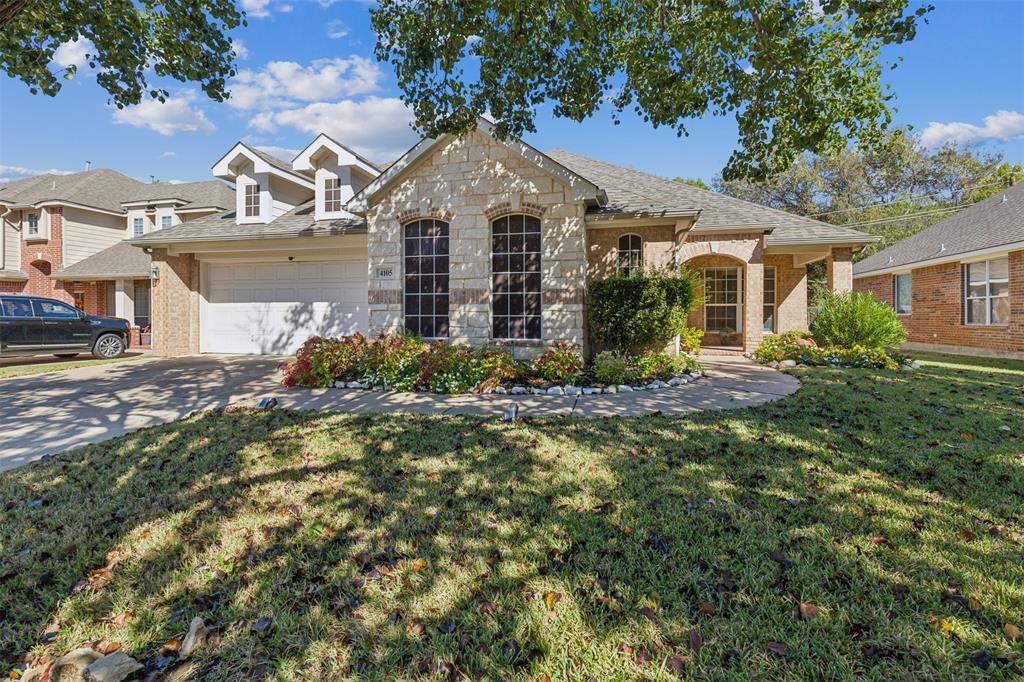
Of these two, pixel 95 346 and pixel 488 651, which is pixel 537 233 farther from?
pixel 95 346

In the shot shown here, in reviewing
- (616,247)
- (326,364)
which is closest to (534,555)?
(326,364)

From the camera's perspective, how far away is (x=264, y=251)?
13.0m

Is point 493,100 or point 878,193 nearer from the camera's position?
point 493,100

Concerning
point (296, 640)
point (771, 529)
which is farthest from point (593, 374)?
point (296, 640)

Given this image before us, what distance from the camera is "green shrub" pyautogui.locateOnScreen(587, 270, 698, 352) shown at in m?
9.36

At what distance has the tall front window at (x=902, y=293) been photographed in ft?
60.7

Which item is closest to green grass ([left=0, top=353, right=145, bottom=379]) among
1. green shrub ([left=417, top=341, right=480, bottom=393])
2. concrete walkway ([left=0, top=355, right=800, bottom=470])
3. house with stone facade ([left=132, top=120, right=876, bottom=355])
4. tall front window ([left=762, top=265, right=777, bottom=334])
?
concrete walkway ([left=0, top=355, right=800, bottom=470])

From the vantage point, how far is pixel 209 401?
7.07 metres

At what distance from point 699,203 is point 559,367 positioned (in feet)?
24.9

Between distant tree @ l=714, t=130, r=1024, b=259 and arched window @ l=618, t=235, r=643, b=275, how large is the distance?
75.9 feet

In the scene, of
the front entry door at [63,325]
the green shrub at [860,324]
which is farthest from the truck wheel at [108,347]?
the green shrub at [860,324]

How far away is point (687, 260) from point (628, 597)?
11.7 meters

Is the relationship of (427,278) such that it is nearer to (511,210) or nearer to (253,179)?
(511,210)

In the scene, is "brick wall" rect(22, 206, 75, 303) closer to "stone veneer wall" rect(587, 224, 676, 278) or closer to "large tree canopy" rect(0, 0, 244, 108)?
"large tree canopy" rect(0, 0, 244, 108)
